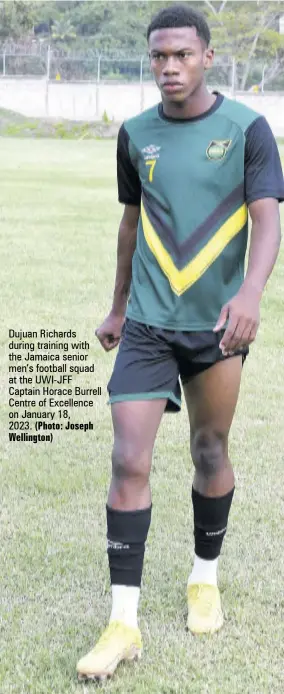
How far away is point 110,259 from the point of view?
13.4 meters

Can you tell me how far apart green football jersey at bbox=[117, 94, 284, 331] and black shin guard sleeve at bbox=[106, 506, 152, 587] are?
65 cm

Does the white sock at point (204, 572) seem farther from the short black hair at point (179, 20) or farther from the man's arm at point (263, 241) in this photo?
the short black hair at point (179, 20)

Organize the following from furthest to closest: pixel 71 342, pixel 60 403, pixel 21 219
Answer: pixel 21 219 → pixel 71 342 → pixel 60 403

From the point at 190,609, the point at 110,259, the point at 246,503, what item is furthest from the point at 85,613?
the point at 110,259

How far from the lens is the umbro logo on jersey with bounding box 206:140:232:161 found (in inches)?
151

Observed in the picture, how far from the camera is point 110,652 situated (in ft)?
12.2

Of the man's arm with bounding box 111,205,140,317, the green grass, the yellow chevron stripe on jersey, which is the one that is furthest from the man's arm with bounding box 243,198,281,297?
the green grass

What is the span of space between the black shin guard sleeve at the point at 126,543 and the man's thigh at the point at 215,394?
0.44 m

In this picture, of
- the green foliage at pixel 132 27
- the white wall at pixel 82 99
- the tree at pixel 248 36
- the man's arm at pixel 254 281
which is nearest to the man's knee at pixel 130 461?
the man's arm at pixel 254 281

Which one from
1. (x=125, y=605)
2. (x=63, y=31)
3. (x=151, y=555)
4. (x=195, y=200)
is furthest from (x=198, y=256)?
(x=63, y=31)

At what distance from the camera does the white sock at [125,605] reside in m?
3.84

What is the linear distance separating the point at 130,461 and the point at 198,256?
734mm

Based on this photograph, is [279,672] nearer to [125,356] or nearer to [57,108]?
[125,356]

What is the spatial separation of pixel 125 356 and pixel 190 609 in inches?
38.7
